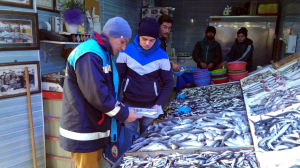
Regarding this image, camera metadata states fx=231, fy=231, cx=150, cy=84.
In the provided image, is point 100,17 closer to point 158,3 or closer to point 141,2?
point 141,2

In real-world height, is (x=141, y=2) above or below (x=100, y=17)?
above

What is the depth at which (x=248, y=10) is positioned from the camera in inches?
283

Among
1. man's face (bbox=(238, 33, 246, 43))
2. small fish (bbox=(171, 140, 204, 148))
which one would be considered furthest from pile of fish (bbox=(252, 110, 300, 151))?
man's face (bbox=(238, 33, 246, 43))

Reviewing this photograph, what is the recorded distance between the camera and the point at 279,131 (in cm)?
181

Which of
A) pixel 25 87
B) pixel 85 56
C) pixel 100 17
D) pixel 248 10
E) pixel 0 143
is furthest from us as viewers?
pixel 248 10

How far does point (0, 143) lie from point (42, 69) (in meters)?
1.03

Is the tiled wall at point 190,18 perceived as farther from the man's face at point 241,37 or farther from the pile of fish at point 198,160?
the pile of fish at point 198,160

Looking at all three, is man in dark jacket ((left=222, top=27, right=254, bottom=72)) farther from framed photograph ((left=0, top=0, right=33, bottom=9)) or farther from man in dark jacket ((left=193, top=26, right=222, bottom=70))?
framed photograph ((left=0, top=0, right=33, bottom=9))

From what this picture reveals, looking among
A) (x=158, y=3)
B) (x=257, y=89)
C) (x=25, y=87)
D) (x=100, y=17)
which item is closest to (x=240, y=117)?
(x=257, y=89)

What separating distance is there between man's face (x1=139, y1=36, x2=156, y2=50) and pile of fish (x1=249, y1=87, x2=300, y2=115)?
126 centimetres

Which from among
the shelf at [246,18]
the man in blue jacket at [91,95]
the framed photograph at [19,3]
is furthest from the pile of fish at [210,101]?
the shelf at [246,18]

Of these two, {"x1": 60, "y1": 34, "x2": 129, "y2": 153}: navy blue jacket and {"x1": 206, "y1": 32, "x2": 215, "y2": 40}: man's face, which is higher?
{"x1": 206, "y1": 32, "x2": 215, "y2": 40}: man's face

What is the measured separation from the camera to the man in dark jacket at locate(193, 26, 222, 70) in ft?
17.8

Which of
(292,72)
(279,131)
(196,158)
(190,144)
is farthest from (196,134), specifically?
(292,72)
